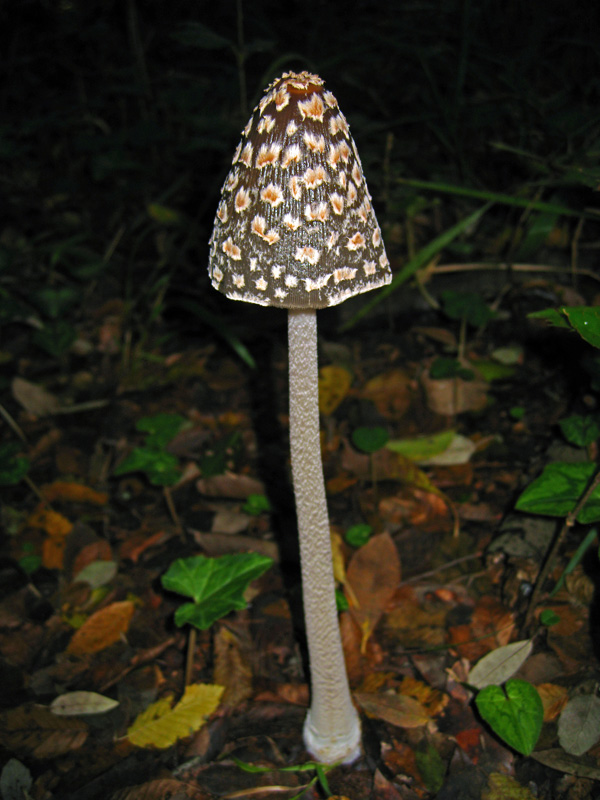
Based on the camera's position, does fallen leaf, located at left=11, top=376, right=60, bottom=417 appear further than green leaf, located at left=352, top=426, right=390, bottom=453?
Yes

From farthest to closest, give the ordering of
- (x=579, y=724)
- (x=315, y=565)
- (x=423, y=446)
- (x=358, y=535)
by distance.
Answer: (x=423, y=446)
(x=358, y=535)
(x=579, y=724)
(x=315, y=565)

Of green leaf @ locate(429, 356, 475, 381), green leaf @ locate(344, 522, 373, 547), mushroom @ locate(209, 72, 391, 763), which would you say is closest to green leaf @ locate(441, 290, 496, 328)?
green leaf @ locate(429, 356, 475, 381)

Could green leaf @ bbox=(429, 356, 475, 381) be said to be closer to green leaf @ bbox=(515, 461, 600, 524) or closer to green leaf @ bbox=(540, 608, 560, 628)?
green leaf @ bbox=(515, 461, 600, 524)

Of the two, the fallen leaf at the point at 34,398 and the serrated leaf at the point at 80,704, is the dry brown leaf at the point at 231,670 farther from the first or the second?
the fallen leaf at the point at 34,398

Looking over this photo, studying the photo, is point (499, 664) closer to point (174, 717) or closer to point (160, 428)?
point (174, 717)

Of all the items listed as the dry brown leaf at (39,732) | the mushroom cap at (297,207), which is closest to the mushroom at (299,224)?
the mushroom cap at (297,207)

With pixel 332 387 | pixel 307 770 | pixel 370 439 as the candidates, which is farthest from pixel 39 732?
pixel 332 387
